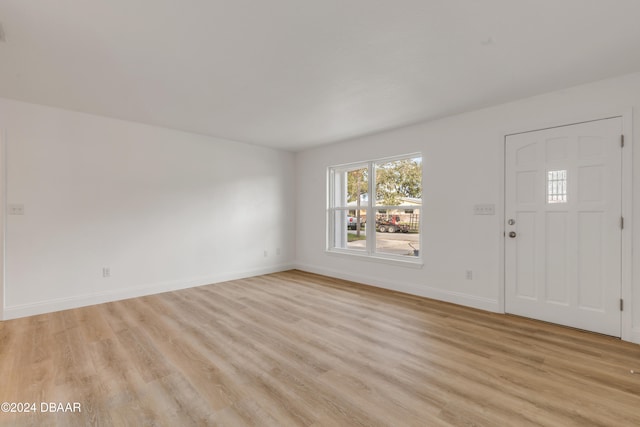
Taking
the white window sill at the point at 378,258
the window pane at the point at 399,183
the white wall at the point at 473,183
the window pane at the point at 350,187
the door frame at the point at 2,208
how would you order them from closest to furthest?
the white wall at the point at 473,183 → the door frame at the point at 2,208 → the white window sill at the point at 378,258 → the window pane at the point at 399,183 → the window pane at the point at 350,187

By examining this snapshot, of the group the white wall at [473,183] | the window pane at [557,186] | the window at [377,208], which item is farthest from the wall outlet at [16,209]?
the window pane at [557,186]

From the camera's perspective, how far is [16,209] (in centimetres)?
334

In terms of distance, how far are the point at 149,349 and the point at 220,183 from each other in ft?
10.0

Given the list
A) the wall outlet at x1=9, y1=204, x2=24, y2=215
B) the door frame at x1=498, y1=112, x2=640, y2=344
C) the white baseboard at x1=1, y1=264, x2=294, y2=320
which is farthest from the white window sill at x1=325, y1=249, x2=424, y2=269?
the wall outlet at x1=9, y1=204, x2=24, y2=215

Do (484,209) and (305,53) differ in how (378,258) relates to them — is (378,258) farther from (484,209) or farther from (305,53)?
(305,53)

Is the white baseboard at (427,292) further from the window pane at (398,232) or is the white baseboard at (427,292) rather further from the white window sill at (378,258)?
the window pane at (398,232)

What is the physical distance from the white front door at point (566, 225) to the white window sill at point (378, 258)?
1173 millimetres

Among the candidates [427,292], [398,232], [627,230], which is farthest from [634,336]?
[398,232]

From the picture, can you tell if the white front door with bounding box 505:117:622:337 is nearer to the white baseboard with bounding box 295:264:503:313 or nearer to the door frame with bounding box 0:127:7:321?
the white baseboard with bounding box 295:264:503:313

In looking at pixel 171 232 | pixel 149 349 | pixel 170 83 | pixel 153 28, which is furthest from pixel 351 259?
pixel 153 28

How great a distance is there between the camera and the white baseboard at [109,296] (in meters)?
3.34

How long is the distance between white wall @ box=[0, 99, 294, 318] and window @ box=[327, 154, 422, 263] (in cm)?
146

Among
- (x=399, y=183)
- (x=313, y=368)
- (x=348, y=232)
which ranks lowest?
(x=313, y=368)

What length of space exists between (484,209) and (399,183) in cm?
135
